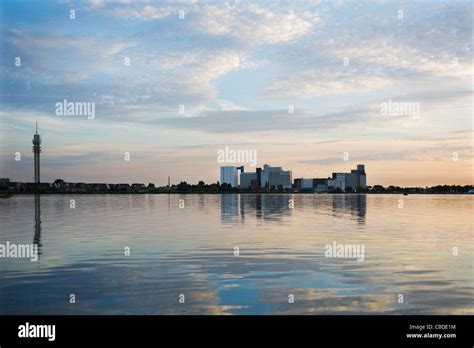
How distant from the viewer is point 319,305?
1972 centimetres

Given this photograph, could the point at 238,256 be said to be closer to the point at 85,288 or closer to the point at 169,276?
the point at 169,276

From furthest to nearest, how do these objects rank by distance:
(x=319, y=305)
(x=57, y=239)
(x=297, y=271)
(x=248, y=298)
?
(x=57, y=239) → (x=297, y=271) → (x=248, y=298) → (x=319, y=305)

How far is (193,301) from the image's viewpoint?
20391 millimetres

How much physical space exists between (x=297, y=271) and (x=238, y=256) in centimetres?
654

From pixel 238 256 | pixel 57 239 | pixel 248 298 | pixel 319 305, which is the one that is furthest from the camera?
pixel 57 239
